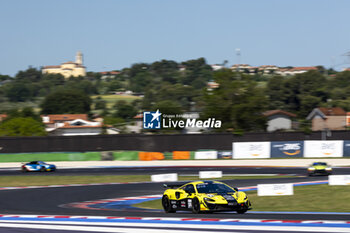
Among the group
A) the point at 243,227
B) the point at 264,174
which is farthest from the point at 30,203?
the point at 264,174

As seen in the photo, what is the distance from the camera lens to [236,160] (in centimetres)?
4719

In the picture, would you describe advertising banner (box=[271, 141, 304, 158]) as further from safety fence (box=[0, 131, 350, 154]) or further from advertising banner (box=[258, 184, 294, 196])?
advertising banner (box=[258, 184, 294, 196])

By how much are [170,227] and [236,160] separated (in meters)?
35.5

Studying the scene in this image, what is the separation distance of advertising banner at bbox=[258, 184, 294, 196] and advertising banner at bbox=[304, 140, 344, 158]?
2702 centimetres

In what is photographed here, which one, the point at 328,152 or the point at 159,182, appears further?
the point at 328,152

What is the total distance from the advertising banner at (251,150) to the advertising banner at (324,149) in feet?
13.2

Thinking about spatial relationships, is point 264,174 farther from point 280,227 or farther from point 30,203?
point 280,227

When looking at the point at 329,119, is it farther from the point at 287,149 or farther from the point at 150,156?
the point at 150,156

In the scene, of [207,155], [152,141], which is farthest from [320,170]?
[152,141]

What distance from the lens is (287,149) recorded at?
156ft

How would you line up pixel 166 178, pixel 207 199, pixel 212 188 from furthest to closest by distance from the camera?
pixel 166 178 < pixel 212 188 < pixel 207 199

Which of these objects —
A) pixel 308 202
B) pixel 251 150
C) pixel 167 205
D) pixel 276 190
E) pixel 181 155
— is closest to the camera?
pixel 167 205

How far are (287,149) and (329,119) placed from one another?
54.1 m

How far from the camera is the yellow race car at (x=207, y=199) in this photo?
14641 mm
